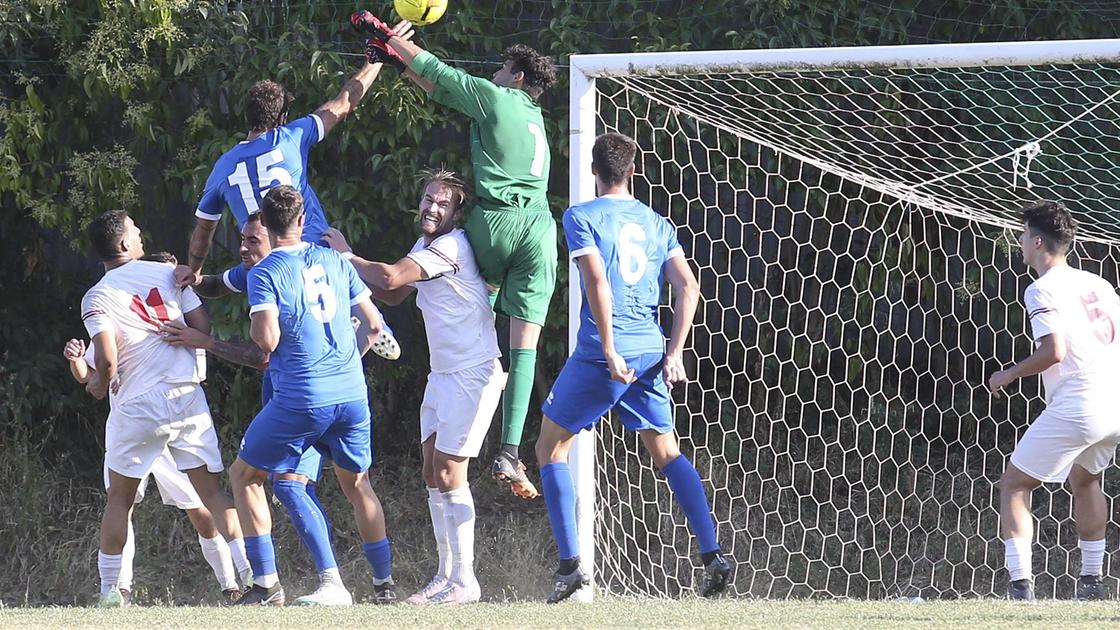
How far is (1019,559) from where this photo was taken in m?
5.43

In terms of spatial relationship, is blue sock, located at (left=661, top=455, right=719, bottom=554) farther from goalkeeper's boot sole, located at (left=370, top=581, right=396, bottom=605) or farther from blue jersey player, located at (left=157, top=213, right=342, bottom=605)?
blue jersey player, located at (left=157, top=213, right=342, bottom=605)

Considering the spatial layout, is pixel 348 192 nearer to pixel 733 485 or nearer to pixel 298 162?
pixel 298 162

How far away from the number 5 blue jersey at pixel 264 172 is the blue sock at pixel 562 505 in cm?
136

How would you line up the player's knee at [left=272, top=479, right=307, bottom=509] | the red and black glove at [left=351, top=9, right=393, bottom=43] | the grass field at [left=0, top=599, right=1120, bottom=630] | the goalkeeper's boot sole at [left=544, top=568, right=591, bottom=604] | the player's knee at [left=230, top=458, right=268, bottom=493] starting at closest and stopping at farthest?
the grass field at [left=0, top=599, right=1120, bottom=630], the goalkeeper's boot sole at [left=544, top=568, right=591, bottom=604], the player's knee at [left=230, top=458, right=268, bottom=493], the player's knee at [left=272, top=479, right=307, bottom=509], the red and black glove at [left=351, top=9, right=393, bottom=43]

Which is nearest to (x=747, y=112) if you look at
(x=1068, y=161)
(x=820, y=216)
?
(x=820, y=216)

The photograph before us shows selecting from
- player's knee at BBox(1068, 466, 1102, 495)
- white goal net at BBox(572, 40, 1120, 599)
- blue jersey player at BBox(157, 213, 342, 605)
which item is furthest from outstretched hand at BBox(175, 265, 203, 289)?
player's knee at BBox(1068, 466, 1102, 495)

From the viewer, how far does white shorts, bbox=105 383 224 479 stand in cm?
554

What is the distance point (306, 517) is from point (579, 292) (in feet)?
4.33

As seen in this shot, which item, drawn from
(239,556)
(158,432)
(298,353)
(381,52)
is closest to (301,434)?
(298,353)

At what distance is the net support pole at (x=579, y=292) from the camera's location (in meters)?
5.70

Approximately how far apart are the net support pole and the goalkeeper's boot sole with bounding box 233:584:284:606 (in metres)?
1.14

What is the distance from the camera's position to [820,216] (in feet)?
24.8

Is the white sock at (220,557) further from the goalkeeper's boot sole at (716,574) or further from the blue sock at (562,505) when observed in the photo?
the goalkeeper's boot sole at (716,574)

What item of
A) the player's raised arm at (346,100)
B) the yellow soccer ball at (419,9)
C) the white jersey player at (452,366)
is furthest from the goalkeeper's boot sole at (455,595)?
the yellow soccer ball at (419,9)
